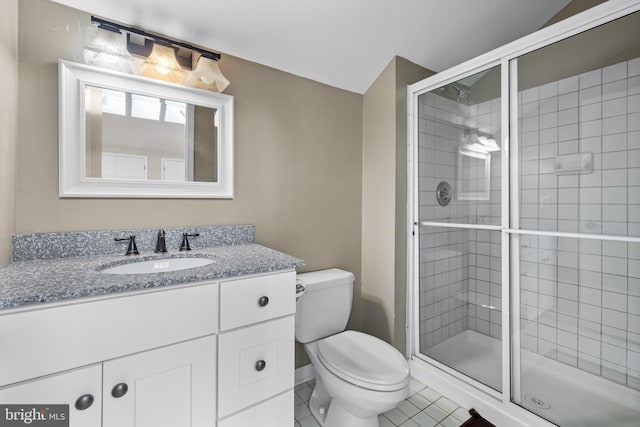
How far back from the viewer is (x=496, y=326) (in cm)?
177

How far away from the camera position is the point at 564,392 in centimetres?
158

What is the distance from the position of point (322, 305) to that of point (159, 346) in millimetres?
935

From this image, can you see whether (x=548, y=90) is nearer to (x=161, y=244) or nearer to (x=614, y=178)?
(x=614, y=178)

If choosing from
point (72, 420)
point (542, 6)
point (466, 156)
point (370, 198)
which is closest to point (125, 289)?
point (72, 420)

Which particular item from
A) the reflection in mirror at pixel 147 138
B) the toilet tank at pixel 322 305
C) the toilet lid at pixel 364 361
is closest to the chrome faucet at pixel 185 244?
the reflection in mirror at pixel 147 138

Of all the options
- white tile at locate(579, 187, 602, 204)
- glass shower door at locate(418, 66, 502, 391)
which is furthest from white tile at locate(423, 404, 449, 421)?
white tile at locate(579, 187, 602, 204)

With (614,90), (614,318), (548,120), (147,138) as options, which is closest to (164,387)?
(147,138)

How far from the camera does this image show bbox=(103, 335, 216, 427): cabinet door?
2.83ft

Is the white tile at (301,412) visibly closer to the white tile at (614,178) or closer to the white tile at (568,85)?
the white tile at (614,178)

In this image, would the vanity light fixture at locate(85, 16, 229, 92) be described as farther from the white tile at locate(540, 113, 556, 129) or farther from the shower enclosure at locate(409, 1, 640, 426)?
the white tile at locate(540, 113, 556, 129)

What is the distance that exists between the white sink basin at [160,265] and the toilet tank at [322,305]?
1.86 ft

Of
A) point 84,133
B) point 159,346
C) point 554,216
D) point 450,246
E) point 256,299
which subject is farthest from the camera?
point 450,246

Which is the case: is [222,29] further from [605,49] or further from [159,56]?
[605,49]

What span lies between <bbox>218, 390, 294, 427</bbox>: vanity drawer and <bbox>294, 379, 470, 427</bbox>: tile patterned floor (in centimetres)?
47
